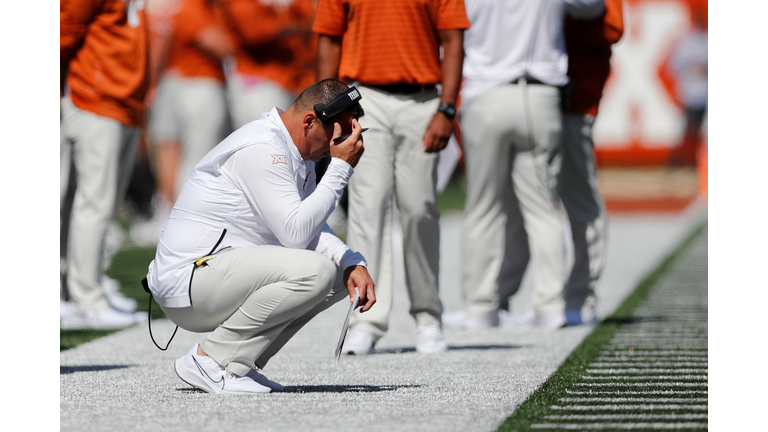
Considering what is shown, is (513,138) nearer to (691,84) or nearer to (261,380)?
(261,380)

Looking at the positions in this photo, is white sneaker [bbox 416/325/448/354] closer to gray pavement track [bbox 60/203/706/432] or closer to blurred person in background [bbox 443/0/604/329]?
gray pavement track [bbox 60/203/706/432]

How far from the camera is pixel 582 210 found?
6637mm

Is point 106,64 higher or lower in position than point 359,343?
higher

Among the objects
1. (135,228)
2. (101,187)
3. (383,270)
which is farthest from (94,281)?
(135,228)

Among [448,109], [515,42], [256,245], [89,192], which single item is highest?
[515,42]

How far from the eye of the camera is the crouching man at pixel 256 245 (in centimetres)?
380

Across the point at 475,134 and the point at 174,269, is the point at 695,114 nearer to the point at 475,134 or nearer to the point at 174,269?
the point at 475,134

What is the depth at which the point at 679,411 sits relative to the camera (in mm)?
3537

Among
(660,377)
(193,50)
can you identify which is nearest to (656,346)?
(660,377)

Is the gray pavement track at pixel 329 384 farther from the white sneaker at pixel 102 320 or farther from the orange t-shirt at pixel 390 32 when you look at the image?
the orange t-shirt at pixel 390 32

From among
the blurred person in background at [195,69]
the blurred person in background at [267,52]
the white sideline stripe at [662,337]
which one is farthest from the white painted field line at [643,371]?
the blurred person in background at [195,69]

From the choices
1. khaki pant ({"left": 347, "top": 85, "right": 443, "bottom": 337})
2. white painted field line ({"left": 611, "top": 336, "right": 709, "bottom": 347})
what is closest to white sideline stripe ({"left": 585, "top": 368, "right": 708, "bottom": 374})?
white painted field line ({"left": 611, "top": 336, "right": 709, "bottom": 347})

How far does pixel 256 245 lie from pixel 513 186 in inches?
98.5

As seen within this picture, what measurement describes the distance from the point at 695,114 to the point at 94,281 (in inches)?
979
